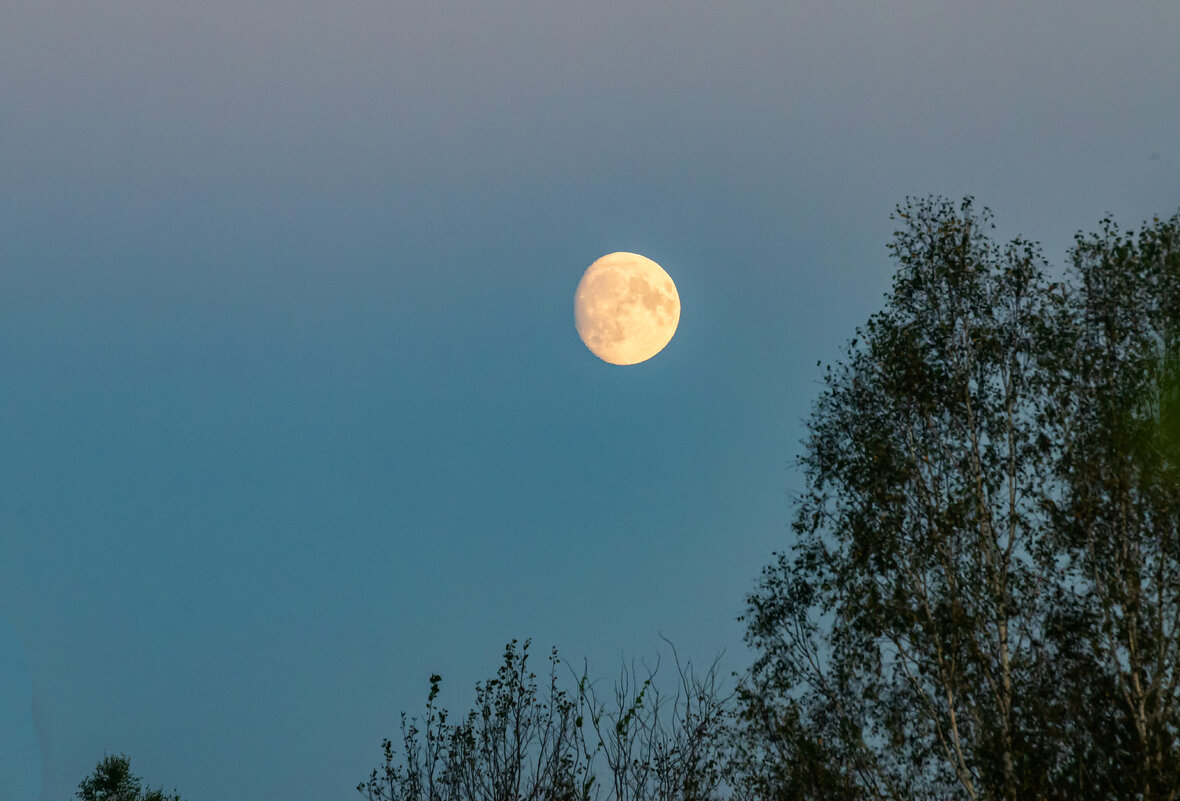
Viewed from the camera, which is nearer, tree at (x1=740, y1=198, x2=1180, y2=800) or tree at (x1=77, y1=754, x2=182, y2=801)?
tree at (x1=740, y1=198, x2=1180, y2=800)

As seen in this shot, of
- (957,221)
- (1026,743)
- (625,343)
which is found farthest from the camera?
(625,343)

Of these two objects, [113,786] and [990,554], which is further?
[113,786]

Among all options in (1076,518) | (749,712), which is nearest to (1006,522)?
(1076,518)

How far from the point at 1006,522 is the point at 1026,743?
13.4 ft

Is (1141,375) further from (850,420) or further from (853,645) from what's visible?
(853,645)

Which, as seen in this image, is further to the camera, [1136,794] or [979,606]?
[979,606]

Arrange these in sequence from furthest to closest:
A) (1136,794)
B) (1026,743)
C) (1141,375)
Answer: (1141,375) → (1026,743) → (1136,794)

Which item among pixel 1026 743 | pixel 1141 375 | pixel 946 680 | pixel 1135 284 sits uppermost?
pixel 1135 284

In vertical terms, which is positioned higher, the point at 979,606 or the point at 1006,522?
the point at 1006,522

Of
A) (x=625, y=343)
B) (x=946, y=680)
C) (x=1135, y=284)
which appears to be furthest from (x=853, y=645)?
(x=625, y=343)

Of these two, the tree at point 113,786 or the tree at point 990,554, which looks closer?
the tree at point 990,554

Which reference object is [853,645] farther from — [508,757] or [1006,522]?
[508,757]

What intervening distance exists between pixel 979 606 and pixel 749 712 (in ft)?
16.4

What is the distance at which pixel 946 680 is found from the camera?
16969 millimetres
